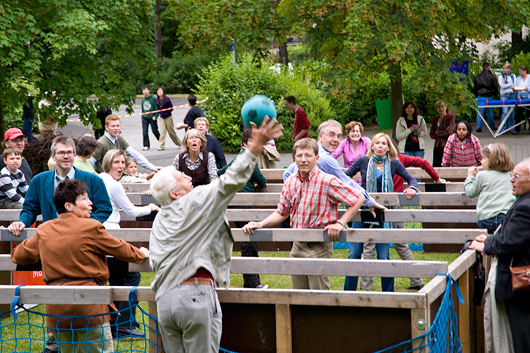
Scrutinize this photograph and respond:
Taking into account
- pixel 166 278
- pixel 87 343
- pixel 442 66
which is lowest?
pixel 87 343

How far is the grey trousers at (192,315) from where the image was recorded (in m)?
4.90

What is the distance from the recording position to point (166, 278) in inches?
197

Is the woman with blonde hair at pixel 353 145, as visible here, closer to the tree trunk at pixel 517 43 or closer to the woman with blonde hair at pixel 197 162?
the woman with blonde hair at pixel 197 162

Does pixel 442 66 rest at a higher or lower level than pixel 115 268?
higher

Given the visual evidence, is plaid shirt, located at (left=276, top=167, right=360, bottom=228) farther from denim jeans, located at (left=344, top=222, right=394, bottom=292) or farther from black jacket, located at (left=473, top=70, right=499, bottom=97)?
black jacket, located at (left=473, top=70, right=499, bottom=97)

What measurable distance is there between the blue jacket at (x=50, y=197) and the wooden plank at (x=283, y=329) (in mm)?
2520

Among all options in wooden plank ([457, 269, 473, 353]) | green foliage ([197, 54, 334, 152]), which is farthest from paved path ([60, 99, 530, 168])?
wooden plank ([457, 269, 473, 353])

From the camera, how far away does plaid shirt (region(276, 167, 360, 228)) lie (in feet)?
23.1

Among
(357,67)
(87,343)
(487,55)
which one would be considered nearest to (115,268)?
(87,343)

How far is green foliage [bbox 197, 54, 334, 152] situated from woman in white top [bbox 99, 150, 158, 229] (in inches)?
537

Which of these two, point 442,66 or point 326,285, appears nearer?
point 326,285

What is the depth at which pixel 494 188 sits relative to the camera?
819 cm

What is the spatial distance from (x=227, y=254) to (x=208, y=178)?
5.07m

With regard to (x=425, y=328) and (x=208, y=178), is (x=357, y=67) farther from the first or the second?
(x=425, y=328)
